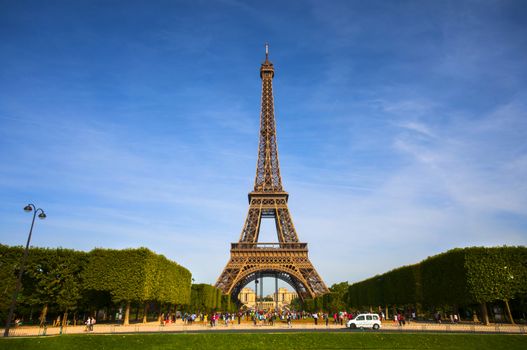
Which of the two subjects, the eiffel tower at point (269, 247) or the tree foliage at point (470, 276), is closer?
the tree foliage at point (470, 276)

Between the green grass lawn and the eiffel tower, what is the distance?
38.0 metres

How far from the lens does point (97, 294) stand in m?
45.9

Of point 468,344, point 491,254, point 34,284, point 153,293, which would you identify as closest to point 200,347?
point 468,344

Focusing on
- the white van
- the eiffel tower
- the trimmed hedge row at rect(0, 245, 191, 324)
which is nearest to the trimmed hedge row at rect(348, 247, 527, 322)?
the white van

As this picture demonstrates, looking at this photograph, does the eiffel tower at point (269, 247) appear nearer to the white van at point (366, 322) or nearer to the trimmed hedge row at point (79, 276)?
the trimmed hedge row at point (79, 276)

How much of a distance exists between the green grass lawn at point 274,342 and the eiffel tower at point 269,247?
3802cm

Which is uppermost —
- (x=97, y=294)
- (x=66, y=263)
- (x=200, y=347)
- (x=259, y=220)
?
(x=259, y=220)

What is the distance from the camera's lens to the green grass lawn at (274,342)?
74.8 ft

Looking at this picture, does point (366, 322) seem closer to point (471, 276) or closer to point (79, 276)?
point (471, 276)

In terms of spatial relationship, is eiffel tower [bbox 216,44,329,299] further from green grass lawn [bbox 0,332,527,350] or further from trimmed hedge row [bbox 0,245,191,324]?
green grass lawn [bbox 0,332,527,350]

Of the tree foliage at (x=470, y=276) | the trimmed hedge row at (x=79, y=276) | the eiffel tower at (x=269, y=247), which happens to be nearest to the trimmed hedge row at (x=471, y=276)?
the tree foliage at (x=470, y=276)

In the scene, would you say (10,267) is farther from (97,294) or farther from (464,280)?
(464,280)

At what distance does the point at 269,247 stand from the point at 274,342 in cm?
4359

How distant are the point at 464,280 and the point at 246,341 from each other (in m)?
26.2
